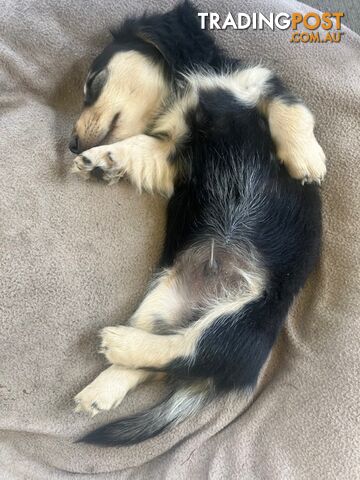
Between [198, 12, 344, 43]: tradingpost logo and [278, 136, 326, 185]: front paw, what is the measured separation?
0.53m

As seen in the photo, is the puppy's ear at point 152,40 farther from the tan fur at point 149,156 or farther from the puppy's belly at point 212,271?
the puppy's belly at point 212,271

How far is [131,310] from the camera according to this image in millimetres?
1673

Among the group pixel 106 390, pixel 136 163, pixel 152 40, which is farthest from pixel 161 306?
pixel 152 40

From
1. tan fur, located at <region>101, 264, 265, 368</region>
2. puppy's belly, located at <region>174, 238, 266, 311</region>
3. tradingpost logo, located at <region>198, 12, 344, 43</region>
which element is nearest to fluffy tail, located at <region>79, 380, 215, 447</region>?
tan fur, located at <region>101, 264, 265, 368</region>

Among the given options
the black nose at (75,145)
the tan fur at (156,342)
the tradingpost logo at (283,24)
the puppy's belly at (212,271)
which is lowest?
the tan fur at (156,342)

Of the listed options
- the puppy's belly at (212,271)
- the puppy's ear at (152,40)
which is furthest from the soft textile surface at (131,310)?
the puppy's ear at (152,40)

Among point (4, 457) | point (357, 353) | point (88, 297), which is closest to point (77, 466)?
point (4, 457)

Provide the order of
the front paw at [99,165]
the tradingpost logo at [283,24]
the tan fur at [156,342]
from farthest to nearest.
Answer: the tradingpost logo at [283,24]
the front paw at [99,165]
the tan fur at [156,342]

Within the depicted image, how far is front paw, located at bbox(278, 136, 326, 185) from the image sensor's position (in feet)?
5.04

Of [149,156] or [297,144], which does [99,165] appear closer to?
[149,156]

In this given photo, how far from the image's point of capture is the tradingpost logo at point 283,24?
181cm

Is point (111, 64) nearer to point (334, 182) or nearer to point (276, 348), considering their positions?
point (334, 182)

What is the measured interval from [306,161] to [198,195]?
1.30 ft

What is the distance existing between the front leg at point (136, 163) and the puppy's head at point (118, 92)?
80mm
